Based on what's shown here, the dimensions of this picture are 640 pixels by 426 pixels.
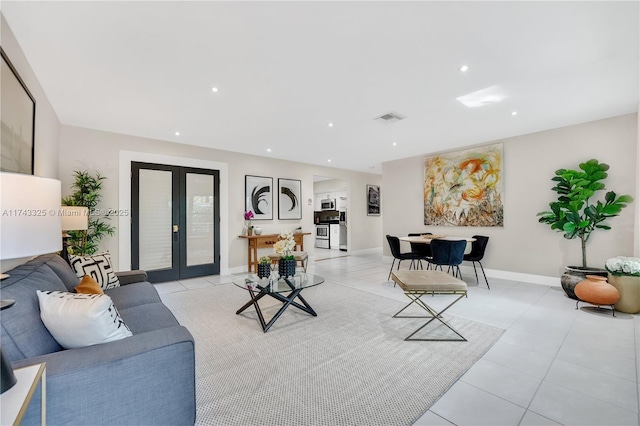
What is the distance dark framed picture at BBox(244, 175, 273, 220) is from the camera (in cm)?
616

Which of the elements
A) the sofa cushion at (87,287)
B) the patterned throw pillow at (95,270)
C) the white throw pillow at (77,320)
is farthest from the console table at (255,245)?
the white throw pillow at (77,320)

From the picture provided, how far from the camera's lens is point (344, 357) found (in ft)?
7.50

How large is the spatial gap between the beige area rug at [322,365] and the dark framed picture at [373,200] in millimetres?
5535

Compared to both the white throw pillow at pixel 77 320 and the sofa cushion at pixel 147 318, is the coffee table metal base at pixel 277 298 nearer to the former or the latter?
the sofa cushion at pixel 147 318

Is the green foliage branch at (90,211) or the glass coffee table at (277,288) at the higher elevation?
the green foliage branch at (90,211)

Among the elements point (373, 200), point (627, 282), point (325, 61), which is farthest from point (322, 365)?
point (373, 200)

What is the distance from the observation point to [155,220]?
16.4ft

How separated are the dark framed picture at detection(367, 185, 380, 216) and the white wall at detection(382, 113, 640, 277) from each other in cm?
321

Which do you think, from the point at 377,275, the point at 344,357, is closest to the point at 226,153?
the point at 377,275

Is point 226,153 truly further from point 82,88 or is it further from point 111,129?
point 82,88

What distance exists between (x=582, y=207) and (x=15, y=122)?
6751 millimetres

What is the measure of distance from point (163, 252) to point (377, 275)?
4.10m

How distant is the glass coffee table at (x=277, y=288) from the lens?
9.48ft

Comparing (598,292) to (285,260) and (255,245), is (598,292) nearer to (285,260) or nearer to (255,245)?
(285,260)
